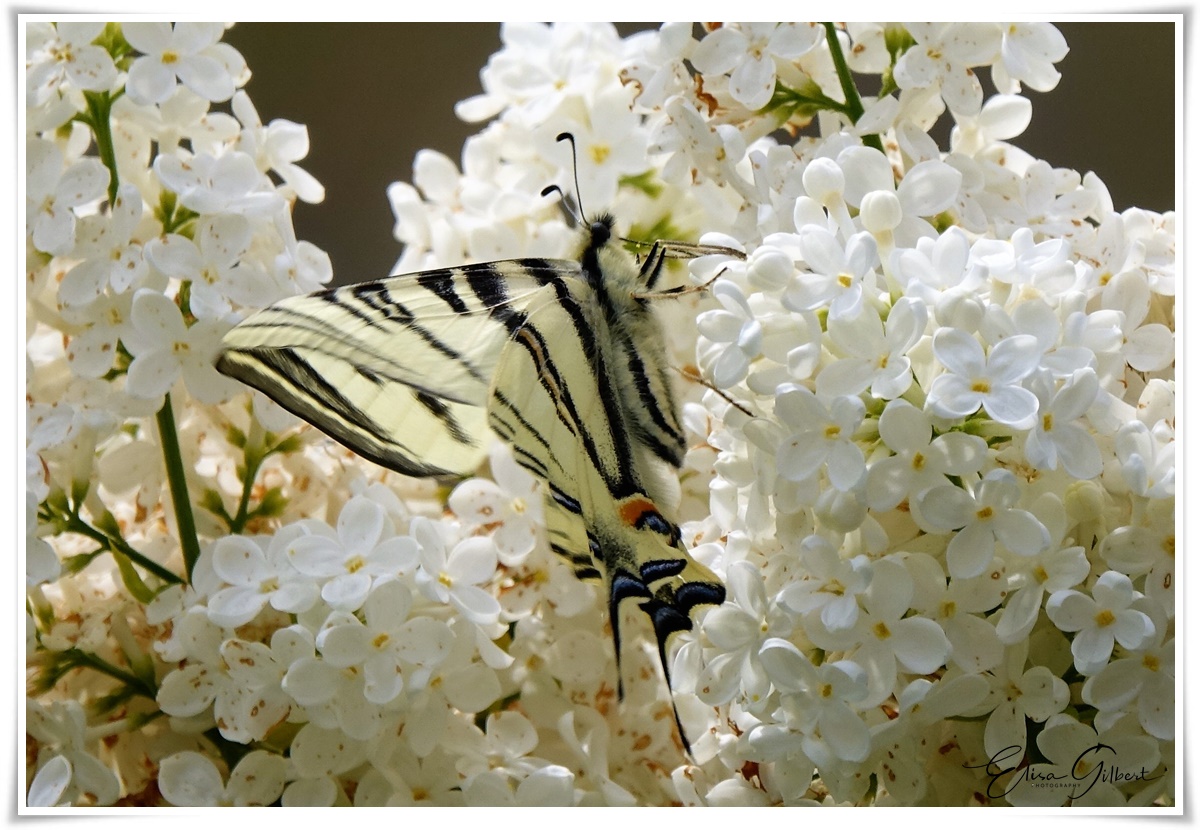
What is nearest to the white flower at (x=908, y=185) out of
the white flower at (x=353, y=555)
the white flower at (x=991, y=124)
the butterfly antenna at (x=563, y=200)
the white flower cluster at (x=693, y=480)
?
the white flower cluster at (x=693, y=480)

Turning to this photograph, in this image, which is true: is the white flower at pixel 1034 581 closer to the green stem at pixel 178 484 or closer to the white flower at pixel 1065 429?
the white flower at pixel 1065 429

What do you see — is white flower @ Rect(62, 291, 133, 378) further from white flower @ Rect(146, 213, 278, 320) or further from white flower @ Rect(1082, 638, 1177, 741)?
white flower @ Rect(1082, 638, 1177, 741)

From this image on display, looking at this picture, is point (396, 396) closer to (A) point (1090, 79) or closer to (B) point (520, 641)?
(B) point (520, 641)

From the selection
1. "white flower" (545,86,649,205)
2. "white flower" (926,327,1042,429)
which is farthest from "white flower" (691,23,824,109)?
"white flower" (926,327,1042,429)

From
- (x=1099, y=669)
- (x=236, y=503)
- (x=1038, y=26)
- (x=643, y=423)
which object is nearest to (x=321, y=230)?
(x=236, y=503)

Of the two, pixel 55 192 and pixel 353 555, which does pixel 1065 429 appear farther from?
pixel 55 192
